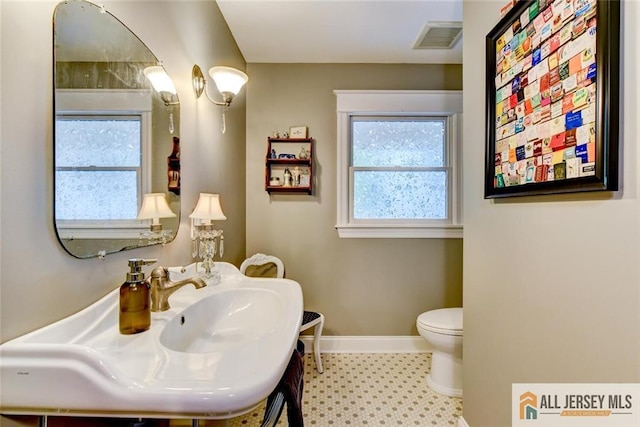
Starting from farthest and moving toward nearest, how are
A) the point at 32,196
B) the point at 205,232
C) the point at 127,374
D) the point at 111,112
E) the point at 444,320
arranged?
the point at 444,320 < the point at 205,232 < the point at 111,112 < the point at 32,196 < the point at 127,374

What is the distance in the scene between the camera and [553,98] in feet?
2.94

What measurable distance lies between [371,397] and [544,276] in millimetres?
1429

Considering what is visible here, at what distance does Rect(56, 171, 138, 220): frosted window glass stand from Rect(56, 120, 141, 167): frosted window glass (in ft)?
0.11

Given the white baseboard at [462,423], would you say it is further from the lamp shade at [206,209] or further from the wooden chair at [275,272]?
the lamp shade at [206,209]

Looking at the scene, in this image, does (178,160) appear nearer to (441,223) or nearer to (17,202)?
(17,202)

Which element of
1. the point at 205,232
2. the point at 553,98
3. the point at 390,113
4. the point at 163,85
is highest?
the point at 390,113

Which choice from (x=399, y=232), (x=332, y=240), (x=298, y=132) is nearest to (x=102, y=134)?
(x=298, y=132)

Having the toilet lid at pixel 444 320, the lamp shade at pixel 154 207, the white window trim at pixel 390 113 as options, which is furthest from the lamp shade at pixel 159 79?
the toilet lid at pixel 444 320

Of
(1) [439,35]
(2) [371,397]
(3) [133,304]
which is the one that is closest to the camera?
(3) [133,304]

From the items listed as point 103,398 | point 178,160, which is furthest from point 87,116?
point 103,398

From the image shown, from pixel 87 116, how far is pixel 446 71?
107 inches

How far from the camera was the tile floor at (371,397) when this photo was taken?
1719 mm

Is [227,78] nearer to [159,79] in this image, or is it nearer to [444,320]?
[159,79]

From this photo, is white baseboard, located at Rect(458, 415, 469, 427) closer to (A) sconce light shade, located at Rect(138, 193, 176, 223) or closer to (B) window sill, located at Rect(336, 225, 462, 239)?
(B) window sill, located at Rect(336, 225, 462, 239)
